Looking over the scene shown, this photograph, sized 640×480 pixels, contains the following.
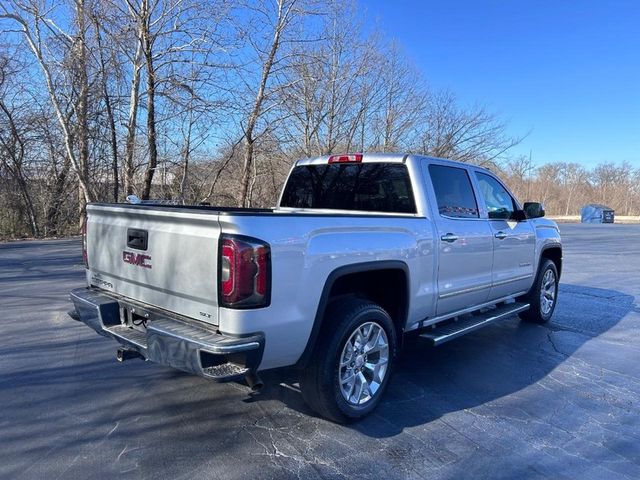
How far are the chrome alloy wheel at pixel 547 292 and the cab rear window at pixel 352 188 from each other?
304 centimetres

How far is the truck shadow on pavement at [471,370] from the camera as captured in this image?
144 inches

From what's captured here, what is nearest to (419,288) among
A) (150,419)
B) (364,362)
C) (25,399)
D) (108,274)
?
(364,362)

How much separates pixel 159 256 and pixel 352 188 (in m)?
2.23

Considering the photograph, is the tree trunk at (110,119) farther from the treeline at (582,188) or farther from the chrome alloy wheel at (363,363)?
the treeline at (582,188)

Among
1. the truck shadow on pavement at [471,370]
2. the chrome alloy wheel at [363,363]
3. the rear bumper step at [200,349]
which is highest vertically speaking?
the rear bumper step at [200,349]

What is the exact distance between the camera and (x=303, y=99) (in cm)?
1612

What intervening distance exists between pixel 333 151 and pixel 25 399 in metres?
16.2

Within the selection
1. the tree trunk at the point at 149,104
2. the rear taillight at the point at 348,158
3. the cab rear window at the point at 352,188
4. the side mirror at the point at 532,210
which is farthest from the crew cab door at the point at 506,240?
the tree trunk at the point at 149,104

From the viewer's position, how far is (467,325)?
176 inches

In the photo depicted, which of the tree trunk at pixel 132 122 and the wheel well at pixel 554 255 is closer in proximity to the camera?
the wheel well at pixel 554 255

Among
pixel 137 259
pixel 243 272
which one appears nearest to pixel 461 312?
pixel 243 272

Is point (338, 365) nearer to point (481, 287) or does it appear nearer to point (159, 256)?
point (159, 256)

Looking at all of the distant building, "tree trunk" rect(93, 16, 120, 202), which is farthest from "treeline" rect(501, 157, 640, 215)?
"tree trunk" rect(93, 16, 120, 202)

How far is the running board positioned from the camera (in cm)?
406
